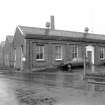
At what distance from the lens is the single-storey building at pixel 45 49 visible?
Result: 28.0 metres

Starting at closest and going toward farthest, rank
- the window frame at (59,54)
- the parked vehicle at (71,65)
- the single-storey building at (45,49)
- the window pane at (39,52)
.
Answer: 1. the parked vehicle at (71,65)
2. the single-storey building at (45,49)
3. the window pane at (39,52)
4. the window frame at (59,54)

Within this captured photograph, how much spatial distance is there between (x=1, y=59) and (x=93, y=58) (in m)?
25.1

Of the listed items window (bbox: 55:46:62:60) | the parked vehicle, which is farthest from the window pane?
the parked vehicle

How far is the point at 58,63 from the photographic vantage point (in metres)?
30.3

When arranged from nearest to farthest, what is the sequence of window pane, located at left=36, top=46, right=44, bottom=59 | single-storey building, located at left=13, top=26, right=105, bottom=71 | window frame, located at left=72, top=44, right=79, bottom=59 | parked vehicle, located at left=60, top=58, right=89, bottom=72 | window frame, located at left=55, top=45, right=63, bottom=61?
1. parked vehicle, located at left=60, top=58, right=89, bottom=72
2. single-storey building, located at left=13, top=26, right=105, bottom=71
3. window pane, located at left=36, top=46, right=44, bottom=59
4. window frame, located at left=55, top=45, right=63, bottom=61
5. window frame, located at left=72, top=44, right=79, bottom=59

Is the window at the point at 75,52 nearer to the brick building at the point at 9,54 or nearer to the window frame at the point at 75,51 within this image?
the window frame at the point at 75,51

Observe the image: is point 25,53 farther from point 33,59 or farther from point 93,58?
point 93,58

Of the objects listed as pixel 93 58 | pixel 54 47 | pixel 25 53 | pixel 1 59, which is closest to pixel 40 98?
pixel 25 53

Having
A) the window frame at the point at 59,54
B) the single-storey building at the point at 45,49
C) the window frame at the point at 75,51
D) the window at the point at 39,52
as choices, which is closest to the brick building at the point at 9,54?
the single-storey building at the point at 45,49

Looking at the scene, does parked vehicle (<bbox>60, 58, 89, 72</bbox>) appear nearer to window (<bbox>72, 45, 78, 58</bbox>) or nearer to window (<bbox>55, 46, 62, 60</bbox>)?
window (<bbox>55, 46, 62, 60</bbox>)

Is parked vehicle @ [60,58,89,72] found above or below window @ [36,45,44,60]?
below

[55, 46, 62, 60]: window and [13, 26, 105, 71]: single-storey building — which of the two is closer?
[13, 26, 105, 71]: single-storey building

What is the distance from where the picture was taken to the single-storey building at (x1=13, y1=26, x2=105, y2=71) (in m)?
28.0

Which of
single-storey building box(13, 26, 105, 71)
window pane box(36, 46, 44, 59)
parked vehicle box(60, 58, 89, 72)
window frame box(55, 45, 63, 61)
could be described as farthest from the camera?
window frame box(55, 45, 63, 61)
